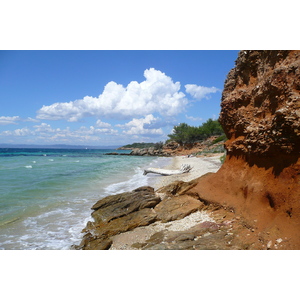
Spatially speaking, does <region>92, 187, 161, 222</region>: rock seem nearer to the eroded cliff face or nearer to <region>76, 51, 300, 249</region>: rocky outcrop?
<region>76, 51, 300, 249</region>: rocky outcrop

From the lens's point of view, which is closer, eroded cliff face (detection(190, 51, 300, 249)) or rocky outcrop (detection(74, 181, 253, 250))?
eroded cliff face (detection(190, 51, 300, 249))

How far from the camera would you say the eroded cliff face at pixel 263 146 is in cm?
552

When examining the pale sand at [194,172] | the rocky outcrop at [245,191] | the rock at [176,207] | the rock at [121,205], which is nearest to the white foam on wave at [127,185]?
the pale sand at [194,172]

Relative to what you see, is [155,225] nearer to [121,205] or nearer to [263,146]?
[121,205]

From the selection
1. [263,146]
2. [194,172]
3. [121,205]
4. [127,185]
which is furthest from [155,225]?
[194,172]

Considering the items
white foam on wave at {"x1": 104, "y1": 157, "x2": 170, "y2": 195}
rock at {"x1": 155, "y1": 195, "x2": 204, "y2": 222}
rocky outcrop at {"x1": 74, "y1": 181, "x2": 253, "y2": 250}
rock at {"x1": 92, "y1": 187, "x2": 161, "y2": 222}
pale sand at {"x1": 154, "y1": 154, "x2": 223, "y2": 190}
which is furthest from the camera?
pale sand at {"x1": 154, "y1": 154, "x2": 223, "y2": 190}

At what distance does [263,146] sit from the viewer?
21.2 feet

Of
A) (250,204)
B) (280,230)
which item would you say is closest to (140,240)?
(250,204)

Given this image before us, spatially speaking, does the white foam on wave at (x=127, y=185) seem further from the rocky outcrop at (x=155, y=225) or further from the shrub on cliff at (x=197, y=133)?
the shrub on cliff at (x=197, y=133)

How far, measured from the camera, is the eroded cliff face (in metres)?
5.52

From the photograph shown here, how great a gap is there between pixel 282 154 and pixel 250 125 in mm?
1702

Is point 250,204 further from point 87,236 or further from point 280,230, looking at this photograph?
point 87,236

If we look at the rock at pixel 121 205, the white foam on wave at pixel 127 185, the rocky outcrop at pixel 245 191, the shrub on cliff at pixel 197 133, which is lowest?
the white foam on wave at pixel 127 185

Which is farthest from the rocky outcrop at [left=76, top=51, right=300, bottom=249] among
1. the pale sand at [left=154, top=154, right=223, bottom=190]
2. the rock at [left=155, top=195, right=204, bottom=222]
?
the pale sand at [left=154, top=154, right=223, bottom=190]
